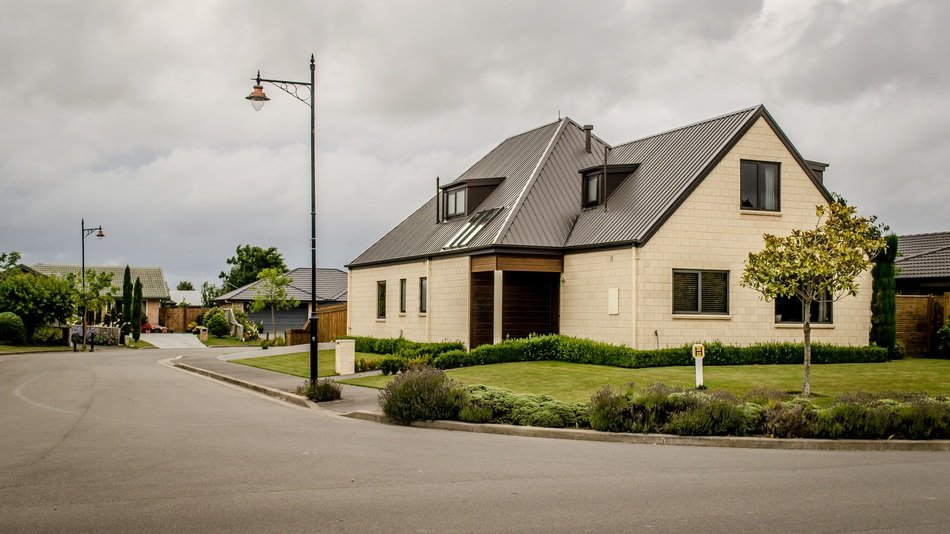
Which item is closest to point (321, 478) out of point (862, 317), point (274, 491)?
point (274, 491)

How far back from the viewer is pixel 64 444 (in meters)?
12.8

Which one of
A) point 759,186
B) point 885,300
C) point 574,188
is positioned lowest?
point 885,300

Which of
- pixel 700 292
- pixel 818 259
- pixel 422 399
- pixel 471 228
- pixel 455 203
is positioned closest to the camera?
pixel 422 399

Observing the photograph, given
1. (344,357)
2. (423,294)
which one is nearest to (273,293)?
(423,294)

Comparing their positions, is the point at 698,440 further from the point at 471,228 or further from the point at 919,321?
the point at 919,321

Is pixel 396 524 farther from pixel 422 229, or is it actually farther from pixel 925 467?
pixel 422 229

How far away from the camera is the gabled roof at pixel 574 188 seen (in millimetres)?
28266

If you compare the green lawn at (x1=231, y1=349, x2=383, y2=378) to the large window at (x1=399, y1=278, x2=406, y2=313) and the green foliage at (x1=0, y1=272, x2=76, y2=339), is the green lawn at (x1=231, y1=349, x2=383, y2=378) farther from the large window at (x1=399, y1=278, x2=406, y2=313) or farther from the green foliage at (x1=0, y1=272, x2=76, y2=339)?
the green foliage at (x1=0, y1=272, x2=76, y2=339)

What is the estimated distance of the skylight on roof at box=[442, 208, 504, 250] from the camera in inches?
1275

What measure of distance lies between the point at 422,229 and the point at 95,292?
1262 inches

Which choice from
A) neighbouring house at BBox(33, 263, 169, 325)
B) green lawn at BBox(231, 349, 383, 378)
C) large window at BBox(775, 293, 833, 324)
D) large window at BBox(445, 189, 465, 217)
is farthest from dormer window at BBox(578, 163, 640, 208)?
neighbouring house at BBox(33, 263, 169, 325)

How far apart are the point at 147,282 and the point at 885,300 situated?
233 ft

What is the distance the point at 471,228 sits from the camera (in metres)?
33.3

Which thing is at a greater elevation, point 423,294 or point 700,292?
point 700,292
